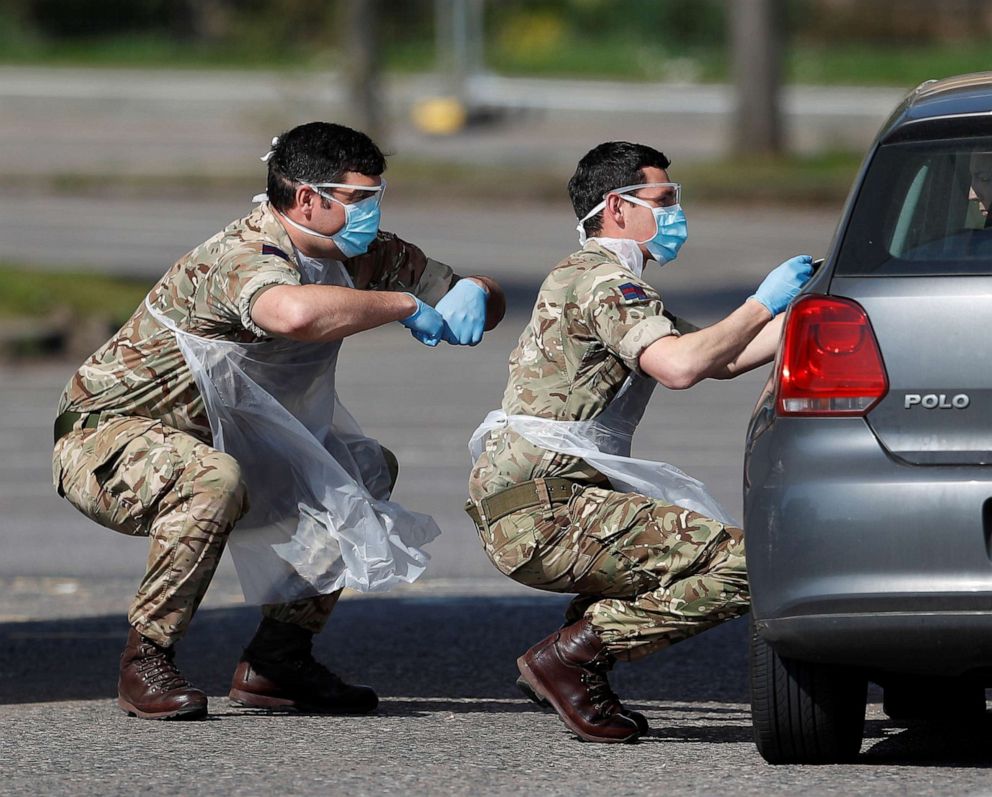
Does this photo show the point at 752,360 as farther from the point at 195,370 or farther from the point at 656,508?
the point at 195,370

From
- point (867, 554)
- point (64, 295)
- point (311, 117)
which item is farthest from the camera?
point (311, 117)

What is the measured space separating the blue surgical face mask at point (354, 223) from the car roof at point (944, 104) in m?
1.46

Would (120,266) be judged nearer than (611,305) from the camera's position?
No

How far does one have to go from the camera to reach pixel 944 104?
456 centimetres

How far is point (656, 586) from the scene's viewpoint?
5129 mm

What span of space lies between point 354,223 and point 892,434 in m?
1.77

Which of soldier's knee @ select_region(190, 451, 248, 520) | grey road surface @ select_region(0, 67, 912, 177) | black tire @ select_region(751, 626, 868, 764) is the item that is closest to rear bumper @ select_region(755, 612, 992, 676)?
black tire @ select_region(751, 626, 868, 764)

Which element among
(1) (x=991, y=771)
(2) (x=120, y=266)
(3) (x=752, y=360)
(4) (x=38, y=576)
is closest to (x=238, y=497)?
(3) (x=752, y=360)

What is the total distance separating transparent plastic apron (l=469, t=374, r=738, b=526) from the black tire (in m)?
0.70

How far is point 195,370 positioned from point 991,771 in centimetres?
226

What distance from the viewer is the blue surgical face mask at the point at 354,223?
5520 mm

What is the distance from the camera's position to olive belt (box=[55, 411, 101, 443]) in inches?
223

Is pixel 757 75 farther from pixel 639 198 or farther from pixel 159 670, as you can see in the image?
pixel 159 670

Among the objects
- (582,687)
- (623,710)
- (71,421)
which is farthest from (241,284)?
(623,710)
